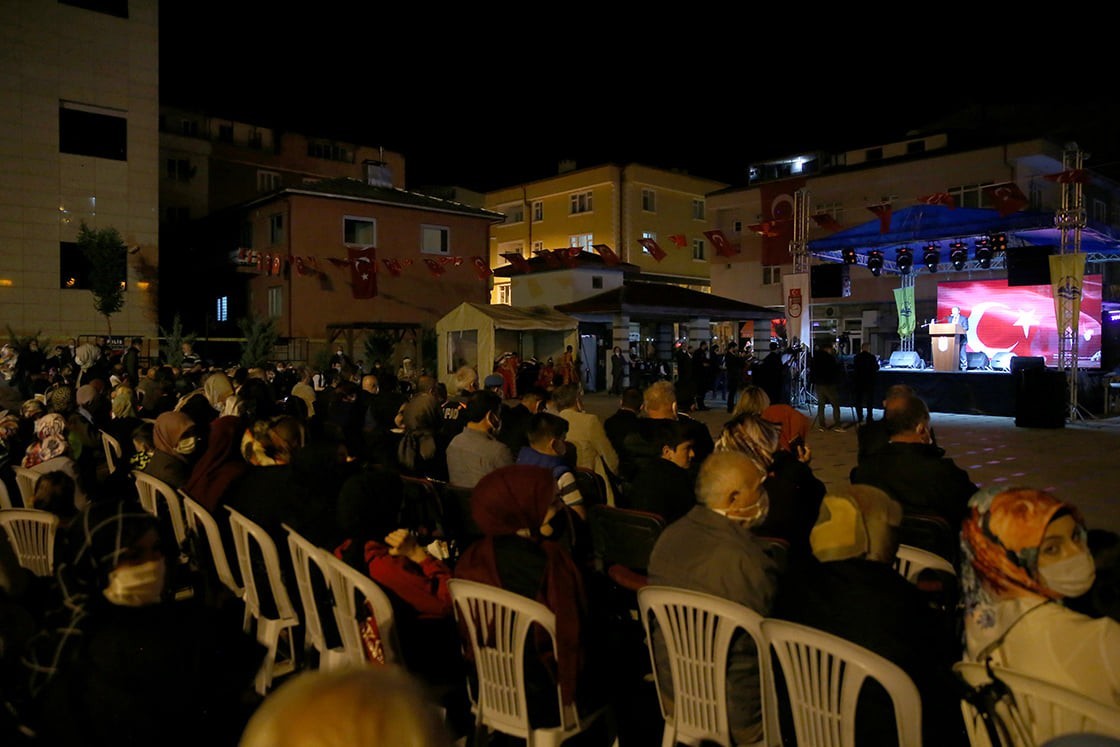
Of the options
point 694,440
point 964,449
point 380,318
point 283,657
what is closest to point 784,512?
point 694,440

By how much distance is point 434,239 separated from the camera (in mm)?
28219

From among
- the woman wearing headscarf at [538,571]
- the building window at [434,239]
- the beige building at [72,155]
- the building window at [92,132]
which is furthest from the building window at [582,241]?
the woman wearing headscarf at [538,571]

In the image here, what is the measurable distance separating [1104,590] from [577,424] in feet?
11.4

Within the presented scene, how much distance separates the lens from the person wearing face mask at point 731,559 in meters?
2.43

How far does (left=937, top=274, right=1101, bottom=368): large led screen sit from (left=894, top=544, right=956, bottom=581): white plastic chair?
18.8m

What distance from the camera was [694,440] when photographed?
15.5 feet

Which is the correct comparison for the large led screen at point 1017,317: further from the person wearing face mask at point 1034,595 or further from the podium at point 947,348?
the person wearing face mask at point 1034,595

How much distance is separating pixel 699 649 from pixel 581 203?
1434 inches

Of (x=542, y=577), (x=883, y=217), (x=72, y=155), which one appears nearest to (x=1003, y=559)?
(x=542, y=577)

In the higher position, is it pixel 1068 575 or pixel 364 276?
pixel 364 276

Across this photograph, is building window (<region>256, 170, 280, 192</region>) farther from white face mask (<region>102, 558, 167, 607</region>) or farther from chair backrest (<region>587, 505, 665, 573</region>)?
white face mask (<region>102, 558, 167, 607</region>)

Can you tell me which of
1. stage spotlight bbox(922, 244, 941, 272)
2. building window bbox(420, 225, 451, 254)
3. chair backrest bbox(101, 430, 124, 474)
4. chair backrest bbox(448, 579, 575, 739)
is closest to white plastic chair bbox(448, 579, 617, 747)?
chair backrest bbox(448, 579, 575, 739)

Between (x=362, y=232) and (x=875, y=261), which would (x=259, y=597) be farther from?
(x=362, y=232)

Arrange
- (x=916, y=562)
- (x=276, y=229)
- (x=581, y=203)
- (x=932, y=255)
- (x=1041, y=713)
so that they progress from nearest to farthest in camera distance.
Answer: (x=1041, y=713), (x=916, y=562), (x=932, y=255), (x=276, y=229), (x=581, y=203)
